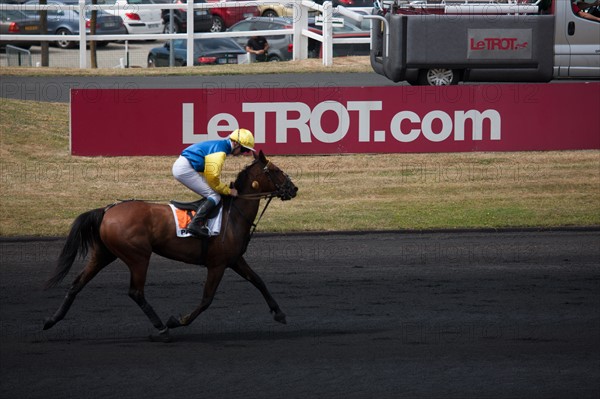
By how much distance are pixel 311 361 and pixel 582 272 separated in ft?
16.6

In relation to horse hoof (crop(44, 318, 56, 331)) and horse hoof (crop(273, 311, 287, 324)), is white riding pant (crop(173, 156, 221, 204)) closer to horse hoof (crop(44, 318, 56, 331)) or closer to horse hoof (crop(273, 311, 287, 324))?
horse hoof (crop(273, 311, 287, 324))

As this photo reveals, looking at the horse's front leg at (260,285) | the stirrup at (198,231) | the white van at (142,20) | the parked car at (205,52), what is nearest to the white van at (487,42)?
the parked car at (205,52)

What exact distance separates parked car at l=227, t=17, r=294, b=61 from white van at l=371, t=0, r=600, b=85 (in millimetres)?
8163

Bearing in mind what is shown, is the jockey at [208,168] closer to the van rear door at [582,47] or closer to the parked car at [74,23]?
the van rear door at [582,47]

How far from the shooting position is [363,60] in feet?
95.2

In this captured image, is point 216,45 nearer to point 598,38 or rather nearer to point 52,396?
point 598,38

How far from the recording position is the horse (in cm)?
1049

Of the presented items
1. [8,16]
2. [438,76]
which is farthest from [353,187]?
[8,16]

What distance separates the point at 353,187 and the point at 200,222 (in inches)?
347

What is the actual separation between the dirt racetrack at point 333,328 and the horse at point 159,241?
41 cm

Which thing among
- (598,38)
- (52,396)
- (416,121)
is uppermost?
(598,38)

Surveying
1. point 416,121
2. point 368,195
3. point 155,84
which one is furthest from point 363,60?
point 368,195

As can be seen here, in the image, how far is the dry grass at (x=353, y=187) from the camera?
16938 mm

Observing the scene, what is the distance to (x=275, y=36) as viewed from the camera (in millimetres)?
31219
